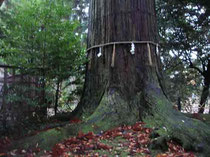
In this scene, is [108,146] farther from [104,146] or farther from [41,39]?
[41,39]

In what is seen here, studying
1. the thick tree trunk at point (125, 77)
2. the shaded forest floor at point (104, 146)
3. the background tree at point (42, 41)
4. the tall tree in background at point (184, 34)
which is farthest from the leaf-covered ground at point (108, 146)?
the tall tree in background at point (184, 34)

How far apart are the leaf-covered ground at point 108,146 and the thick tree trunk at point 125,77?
285mm

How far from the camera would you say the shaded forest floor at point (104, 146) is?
3154mm

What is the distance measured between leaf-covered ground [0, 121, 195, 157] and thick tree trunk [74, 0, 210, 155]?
29 cm

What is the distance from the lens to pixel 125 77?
457 cm

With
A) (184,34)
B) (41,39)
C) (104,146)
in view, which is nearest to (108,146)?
(104,146)

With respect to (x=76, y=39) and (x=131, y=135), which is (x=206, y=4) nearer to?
(x=76, y=39)

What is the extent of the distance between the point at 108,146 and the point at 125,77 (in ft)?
5.19

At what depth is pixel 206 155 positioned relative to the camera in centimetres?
334

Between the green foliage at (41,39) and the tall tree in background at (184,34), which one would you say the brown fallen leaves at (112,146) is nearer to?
the green foliage at (41,39)

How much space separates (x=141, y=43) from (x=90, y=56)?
3.65 ft

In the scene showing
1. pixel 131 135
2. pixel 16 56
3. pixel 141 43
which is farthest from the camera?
pixel 141 43

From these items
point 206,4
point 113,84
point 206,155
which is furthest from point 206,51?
point 206,155

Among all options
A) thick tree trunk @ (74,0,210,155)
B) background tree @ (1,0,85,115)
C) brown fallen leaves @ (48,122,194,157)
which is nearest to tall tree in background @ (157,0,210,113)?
thick tree trunk @ (74,0,210,155)
